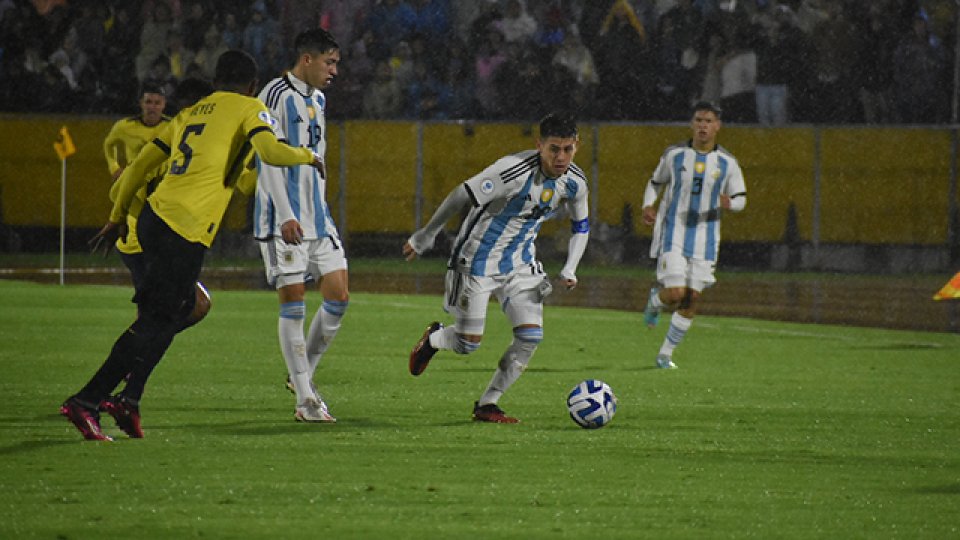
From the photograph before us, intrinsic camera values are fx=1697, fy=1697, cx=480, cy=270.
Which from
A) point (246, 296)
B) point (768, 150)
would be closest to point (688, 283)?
point (246, 296)

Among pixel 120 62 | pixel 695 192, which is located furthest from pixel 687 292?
pixel 120 62

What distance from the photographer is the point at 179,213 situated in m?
8.84

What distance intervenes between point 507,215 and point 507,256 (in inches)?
9.9

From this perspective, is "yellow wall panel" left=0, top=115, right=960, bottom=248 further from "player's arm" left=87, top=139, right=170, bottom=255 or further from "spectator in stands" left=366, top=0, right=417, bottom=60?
"player's arm" left=87, top=139, right=170, bottom=255

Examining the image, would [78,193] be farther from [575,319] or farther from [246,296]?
[575,319]

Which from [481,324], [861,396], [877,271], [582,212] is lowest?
[877,271]

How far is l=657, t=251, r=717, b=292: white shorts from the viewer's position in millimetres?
14812

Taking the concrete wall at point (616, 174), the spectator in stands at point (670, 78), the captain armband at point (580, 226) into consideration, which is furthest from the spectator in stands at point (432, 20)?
the captain armband at point (580, 226)

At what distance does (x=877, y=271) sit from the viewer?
2583 centimetres

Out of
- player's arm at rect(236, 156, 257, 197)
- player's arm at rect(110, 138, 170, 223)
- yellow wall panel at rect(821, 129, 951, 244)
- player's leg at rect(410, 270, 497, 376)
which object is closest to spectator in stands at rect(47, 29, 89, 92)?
yellow wall panel at rect(821, 129, 951, 244)

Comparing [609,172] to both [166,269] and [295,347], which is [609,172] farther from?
[166,269]

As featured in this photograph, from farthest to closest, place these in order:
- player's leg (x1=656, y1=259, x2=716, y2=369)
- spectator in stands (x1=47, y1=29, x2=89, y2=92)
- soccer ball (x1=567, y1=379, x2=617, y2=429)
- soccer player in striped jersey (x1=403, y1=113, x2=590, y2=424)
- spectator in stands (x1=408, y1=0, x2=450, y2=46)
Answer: spectator in stands (x1=47, y1=29, x2=89, y2=92) < spectator in stands (x1=408, y1=0, x2=450, y2=46) < player's leg (x1=656, y1=259, x2=716, y2=369) < soccer player in striped jersey (x1=403, y1=113, x2=590, y2=424) < soccer ball (x1=567, y1=379, x2=617, y2=429)

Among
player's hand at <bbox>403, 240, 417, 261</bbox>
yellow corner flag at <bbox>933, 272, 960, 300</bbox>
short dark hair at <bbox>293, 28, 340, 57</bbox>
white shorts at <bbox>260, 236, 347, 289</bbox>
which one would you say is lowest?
yellow corner flag at <bbox>933, 272, 960, 300</bbox>

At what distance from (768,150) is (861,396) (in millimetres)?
14078
